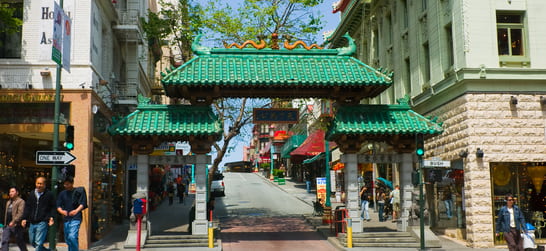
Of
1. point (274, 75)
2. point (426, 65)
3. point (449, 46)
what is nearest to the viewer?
point (274, 75)

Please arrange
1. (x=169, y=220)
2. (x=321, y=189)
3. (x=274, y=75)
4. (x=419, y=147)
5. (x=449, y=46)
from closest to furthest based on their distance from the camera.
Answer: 1. (x=419, y=147)
2. (x=274, y=75)
3. (x=449, y=46)
4. (x=169, y=220)
5. (x=321, y=189)

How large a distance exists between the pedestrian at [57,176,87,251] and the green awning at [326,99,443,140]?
8293 millimetres

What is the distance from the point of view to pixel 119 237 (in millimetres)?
19547

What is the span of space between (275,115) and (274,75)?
2.43m

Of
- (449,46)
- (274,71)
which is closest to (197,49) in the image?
(274,71)

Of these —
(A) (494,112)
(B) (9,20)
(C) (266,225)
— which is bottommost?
(C) (266,225)

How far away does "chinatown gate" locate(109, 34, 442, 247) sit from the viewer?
16.7 m

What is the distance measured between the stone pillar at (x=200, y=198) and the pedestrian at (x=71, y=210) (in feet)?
16.2

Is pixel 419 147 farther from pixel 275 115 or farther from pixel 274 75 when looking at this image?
pixel 275 115

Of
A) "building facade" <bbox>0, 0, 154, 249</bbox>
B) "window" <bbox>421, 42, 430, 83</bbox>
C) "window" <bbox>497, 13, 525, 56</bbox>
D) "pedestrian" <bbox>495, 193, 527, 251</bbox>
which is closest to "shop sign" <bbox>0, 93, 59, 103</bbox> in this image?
"building facade" <bbox>0, 0, 154, 249</bbox>

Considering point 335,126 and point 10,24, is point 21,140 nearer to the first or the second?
point 10,24

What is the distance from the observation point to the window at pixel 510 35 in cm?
1841

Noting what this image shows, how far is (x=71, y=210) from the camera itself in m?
12.8

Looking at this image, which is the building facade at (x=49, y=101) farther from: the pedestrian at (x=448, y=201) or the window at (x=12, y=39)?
the pedestrian at (x=448, y=201)
